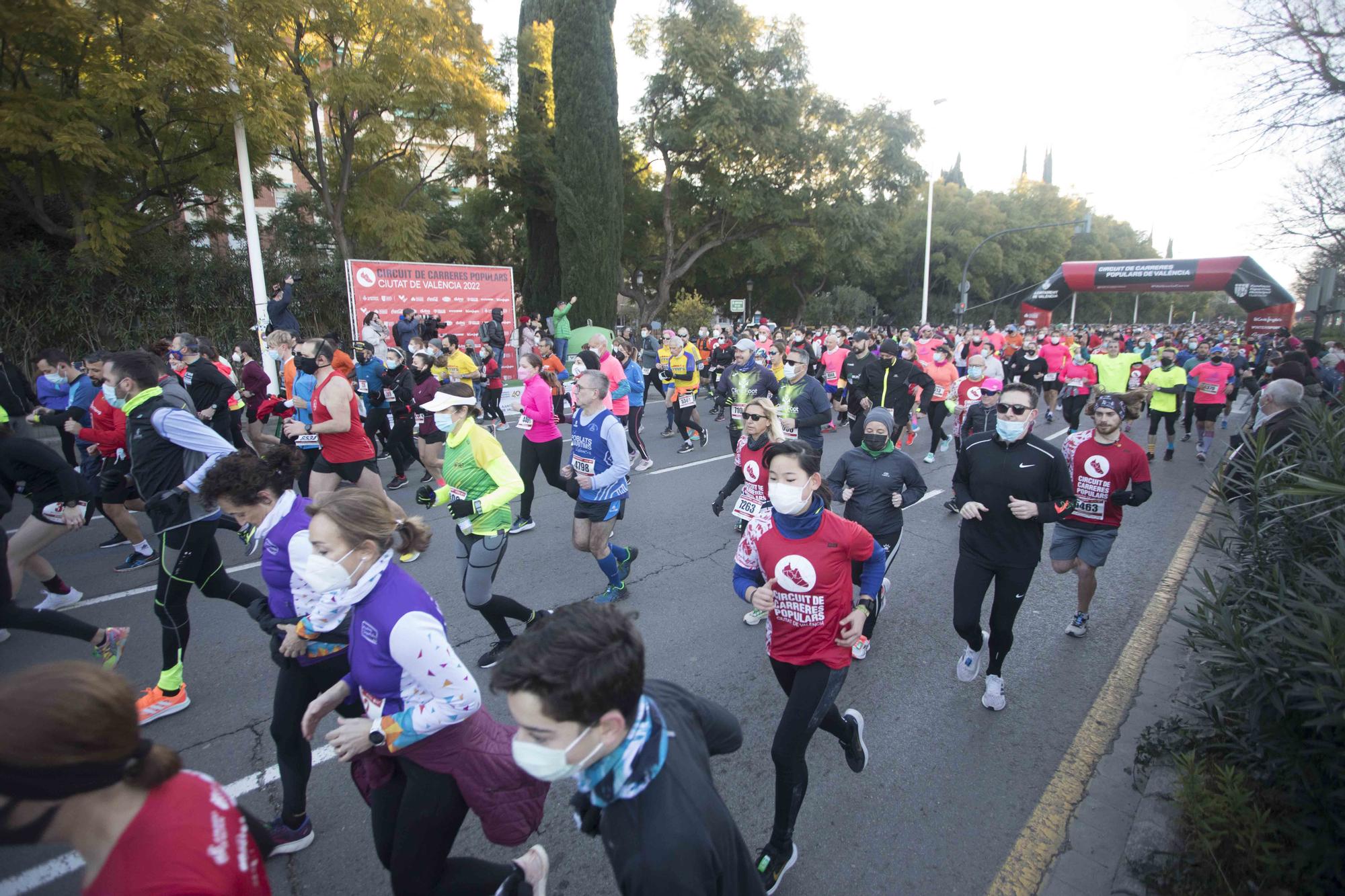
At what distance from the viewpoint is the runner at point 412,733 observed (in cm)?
220

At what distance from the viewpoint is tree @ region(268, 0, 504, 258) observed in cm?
1450

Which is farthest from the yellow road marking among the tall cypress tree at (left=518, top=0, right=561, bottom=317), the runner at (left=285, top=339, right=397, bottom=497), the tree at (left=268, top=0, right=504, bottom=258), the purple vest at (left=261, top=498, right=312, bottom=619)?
the tall cypress tree at (left=518, top=0, right=561, bottom=317)

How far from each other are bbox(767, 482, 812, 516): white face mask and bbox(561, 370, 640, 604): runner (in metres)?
2.47

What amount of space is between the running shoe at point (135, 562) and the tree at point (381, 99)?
10.8 meters

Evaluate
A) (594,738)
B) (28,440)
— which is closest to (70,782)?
(594,738)

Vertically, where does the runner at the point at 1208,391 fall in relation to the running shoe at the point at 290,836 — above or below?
above

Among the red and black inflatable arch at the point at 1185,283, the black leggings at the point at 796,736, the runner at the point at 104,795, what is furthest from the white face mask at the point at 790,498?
the red and black inflatable arch at the point at 1185,283

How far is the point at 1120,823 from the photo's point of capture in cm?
320

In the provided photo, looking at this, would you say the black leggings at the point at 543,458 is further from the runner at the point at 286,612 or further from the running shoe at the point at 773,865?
the running shoe at the point at 773,865

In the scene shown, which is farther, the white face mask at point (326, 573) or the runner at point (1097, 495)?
the runner at point (1097, 495)

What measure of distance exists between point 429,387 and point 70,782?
7.27m

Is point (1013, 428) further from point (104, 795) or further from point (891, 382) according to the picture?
point (891, 382)

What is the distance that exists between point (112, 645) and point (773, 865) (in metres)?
4.32

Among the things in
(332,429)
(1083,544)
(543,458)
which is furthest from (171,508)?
(1083,544)
